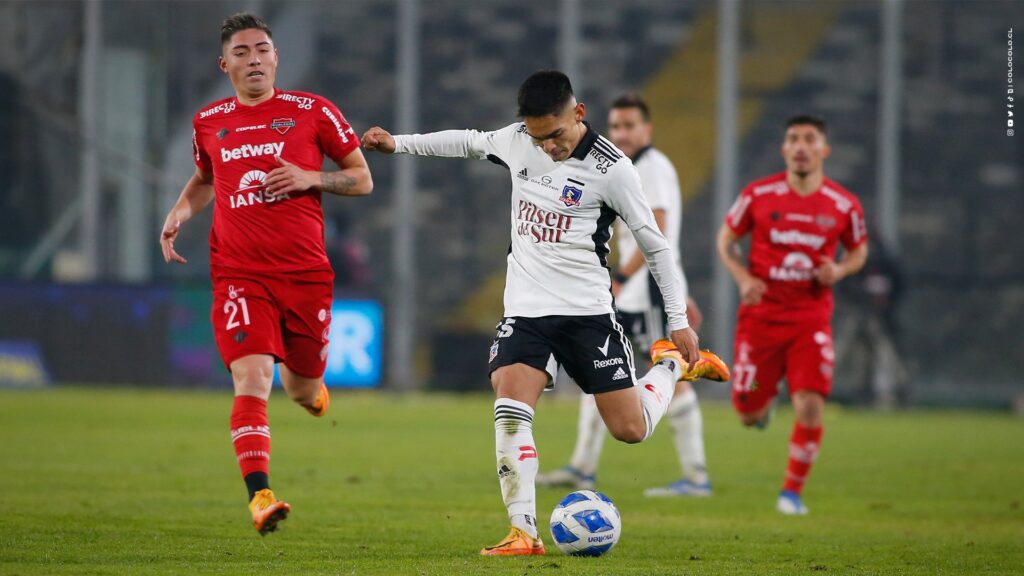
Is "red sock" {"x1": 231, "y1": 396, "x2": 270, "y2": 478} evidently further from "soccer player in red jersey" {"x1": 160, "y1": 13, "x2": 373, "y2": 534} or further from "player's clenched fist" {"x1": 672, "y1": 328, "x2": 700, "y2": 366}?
"player's clenched fist" {"x1": 672, "y1": 328, "x2": 700, "y2": 366}

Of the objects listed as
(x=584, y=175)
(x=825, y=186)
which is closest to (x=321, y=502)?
(x=584, y=175)

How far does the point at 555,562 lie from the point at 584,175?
178cm

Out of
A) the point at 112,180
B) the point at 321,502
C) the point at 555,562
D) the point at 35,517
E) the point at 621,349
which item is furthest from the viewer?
the point at 112,180

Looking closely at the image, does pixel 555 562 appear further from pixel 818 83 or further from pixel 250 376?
pixel 818 83

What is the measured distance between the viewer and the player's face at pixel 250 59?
23.4 feet

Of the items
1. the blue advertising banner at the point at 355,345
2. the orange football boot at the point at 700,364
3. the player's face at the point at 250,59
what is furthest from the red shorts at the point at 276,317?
the blue advertising banner at the point at 355,345

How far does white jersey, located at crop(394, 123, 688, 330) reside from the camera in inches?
267

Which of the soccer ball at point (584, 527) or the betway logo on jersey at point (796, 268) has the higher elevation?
the betway logo on jersey at point (796, 268)

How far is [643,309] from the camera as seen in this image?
1034 centimetres

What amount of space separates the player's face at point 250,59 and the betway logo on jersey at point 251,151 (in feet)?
0.98

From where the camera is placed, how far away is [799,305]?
962 cm

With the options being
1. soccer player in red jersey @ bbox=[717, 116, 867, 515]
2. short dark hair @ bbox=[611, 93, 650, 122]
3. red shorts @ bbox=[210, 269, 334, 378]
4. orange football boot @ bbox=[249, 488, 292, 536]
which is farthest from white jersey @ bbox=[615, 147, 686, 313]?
orange football boot @ bbox=[249, 488, 292, 536]

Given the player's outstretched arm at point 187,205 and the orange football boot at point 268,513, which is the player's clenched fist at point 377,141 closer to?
the player's outstretched arm at point 187,205

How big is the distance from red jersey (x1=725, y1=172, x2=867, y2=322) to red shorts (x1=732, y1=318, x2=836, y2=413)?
87 millimetres
